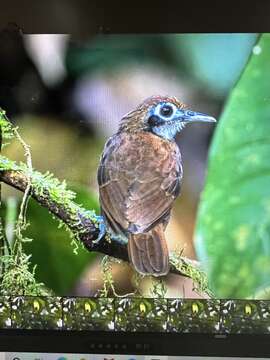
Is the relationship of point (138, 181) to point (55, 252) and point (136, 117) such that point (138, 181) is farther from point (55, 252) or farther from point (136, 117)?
point (55, 252)

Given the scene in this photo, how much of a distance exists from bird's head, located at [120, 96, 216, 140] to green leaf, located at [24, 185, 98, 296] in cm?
20

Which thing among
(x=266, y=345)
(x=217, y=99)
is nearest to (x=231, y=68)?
(x=217, y=99)

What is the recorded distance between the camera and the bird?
1605mm

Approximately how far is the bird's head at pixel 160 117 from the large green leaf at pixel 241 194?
92 millimetres

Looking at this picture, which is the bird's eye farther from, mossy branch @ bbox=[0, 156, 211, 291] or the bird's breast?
mossy branch @ bbox=[0, 156, 211, 291]

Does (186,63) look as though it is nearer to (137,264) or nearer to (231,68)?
(231,68)

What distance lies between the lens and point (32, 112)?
1.64 m

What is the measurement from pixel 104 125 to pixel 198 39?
30 centimetres

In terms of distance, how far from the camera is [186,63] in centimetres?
162

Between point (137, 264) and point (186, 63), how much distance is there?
19.1 inches

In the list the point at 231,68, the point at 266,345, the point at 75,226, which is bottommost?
the point at 266,345

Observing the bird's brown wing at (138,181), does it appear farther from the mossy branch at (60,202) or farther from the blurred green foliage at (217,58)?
the blurred green foliage at (217,58)

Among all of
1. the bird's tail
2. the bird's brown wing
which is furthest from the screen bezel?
the bird's brown wing

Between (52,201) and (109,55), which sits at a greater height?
(109,55)
